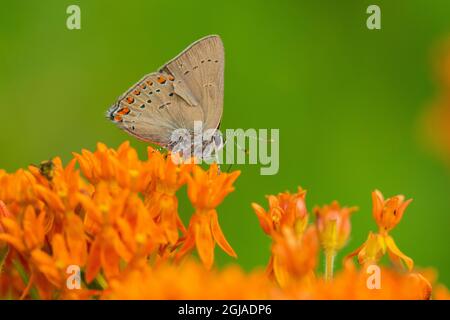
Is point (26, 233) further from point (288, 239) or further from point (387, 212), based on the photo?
point (387, 212)

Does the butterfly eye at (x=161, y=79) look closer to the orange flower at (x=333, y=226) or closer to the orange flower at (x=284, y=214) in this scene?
the orange flower at (x=284, y=214)

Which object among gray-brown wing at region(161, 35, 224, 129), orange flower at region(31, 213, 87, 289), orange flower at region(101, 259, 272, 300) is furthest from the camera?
gray-brown wing at region(161, 35, 224, 129)

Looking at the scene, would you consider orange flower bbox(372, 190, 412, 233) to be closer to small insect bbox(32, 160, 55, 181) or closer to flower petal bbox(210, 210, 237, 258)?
flower petal bbox(210, 210, 237, 258)

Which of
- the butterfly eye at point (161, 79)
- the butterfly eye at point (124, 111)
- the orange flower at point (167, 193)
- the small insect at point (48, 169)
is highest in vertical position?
the butterfly eye at point (161, 79)

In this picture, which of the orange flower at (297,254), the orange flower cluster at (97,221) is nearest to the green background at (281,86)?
the orange flower cluster at (97,221)

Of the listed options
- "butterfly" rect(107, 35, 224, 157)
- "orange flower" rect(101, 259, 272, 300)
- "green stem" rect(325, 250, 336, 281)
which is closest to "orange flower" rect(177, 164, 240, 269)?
"green stem" rect(325, 250, 336, 281)
